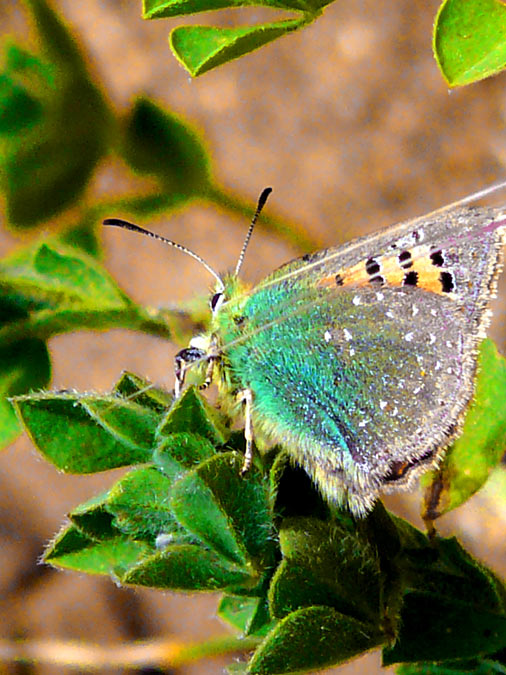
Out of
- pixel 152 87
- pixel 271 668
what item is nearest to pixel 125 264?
pixel 152 87

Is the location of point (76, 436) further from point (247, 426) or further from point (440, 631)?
point (440, 631)

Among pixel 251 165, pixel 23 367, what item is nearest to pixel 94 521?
pixel 23 367

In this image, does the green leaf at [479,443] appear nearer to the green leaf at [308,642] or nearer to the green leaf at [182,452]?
the green leaf at [308,642]

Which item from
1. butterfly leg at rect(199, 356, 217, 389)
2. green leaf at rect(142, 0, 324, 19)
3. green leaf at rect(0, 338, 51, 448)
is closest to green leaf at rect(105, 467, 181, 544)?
butterfly leg at rect(199, 356, 217, 389)

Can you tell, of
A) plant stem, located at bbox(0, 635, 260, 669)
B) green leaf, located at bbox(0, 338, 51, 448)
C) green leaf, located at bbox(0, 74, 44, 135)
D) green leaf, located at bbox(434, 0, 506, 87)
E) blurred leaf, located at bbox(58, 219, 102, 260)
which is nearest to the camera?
green leaf, located at bbox(434, 0, 506, 87)

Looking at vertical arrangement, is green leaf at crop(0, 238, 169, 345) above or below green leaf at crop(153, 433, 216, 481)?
above

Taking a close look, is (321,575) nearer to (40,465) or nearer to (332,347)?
(332,347)

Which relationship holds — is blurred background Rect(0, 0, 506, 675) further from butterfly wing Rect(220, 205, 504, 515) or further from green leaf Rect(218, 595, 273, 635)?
green leaf Rect(218, 595, 273, 635)
